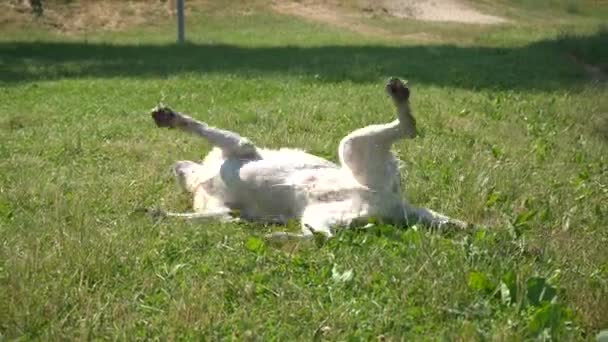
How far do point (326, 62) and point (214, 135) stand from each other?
10059 millimetres

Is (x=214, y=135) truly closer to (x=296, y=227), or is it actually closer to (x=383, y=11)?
(x=296, y=227)

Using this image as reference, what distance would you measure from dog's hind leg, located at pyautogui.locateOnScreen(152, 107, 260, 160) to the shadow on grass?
23.5 ft

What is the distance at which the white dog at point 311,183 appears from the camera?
5.16 meters

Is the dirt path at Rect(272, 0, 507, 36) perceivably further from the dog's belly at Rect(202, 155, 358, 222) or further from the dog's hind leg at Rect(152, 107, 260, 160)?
the dog's belly at Rect(202, 155, 358, 222)

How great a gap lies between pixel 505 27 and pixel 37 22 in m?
15.8

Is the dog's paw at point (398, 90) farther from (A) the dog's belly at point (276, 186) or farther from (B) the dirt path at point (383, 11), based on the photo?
(B) the dirt path at point (383, 11)

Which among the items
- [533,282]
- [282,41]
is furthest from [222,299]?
[282,41]

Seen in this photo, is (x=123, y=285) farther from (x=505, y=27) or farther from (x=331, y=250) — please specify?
(x=505, y=27)

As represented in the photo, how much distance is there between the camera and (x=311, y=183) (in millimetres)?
5461

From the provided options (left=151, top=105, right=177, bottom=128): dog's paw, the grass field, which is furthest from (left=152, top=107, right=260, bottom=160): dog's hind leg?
the grass field

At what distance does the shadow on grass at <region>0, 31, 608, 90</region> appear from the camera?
13.6 meters

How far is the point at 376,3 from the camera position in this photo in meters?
33.4

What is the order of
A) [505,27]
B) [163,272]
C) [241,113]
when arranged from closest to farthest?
[163,272], [241,113], [505,27]

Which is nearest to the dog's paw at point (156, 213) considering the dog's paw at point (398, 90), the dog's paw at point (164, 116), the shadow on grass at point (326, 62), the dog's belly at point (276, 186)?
the dog's belly at point (276, 186)
